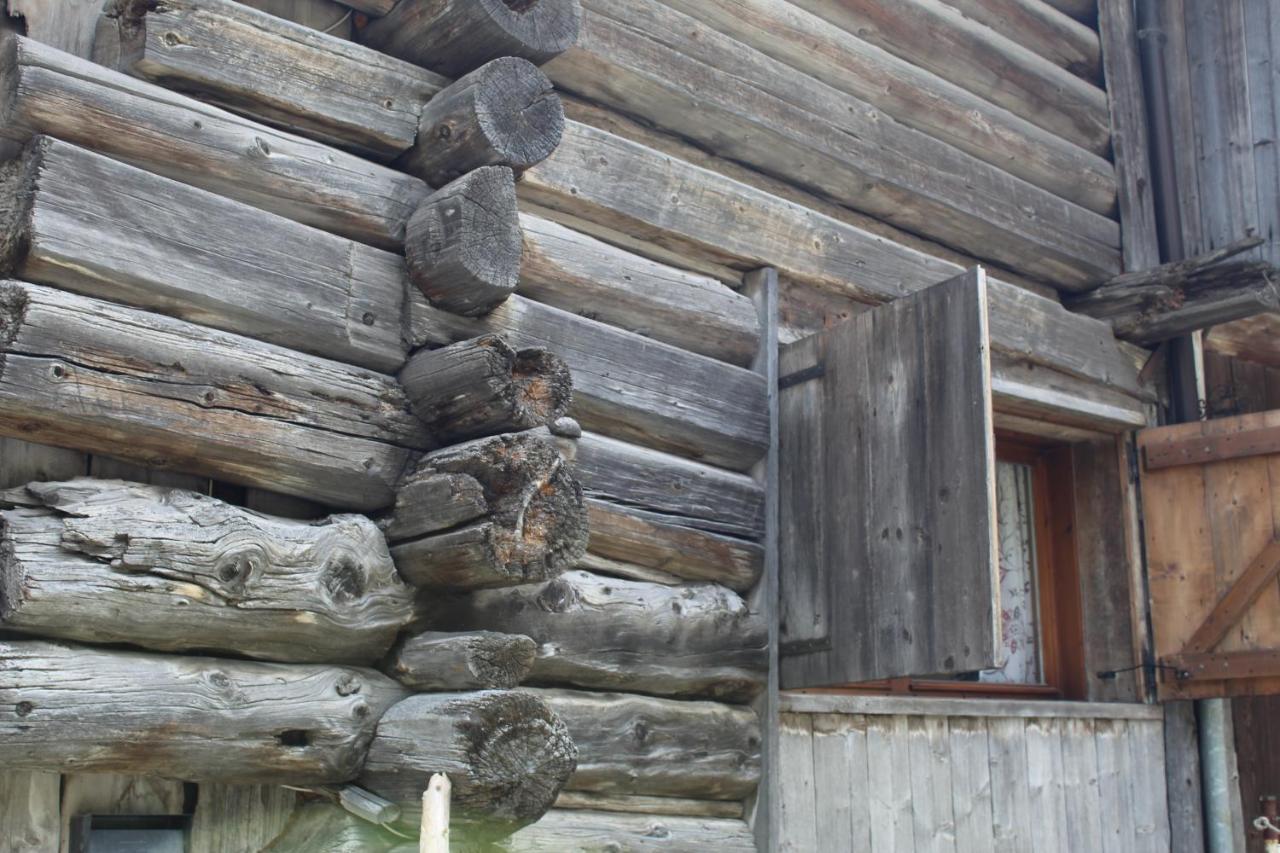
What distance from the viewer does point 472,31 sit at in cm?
409

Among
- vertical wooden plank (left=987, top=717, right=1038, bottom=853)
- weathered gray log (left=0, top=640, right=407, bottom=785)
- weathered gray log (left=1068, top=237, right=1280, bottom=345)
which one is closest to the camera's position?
weathered gray log (left=0, top=640, right=407, bottom=785)

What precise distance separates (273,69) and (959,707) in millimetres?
3305

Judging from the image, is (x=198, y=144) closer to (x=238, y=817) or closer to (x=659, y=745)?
(x=238, y=817)

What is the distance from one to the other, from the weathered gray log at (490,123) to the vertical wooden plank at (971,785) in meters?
Answer: 2.72

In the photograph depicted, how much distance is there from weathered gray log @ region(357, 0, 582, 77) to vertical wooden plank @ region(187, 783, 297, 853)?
209cm

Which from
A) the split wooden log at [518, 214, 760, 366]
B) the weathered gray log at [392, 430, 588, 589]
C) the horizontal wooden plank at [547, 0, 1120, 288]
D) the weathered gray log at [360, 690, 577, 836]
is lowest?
the weathered gray log at [360, 690, 577, 836]

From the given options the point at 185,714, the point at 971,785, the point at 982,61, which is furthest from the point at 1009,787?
the point at 185,714

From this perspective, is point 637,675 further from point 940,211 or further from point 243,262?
point 940,211

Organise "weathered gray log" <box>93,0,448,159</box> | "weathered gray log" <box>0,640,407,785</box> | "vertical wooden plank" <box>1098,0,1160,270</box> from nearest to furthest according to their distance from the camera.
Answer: "weathered gray log" <box>0,640,407,785</box> < "weathered gray log" <box>93,0,448,159</box> < "vertical wooden plank" <box>1098,0,1160,270</box>

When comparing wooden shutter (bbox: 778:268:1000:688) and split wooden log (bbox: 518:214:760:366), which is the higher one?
split wooden log (bbox: 518:214:760:366)

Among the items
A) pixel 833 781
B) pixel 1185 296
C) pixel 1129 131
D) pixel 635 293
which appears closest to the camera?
pixel 635 293

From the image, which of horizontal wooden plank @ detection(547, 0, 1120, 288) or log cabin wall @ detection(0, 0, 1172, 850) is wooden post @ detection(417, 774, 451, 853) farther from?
horizontal wooden plank @ detection(547, 0, 1120, 288)

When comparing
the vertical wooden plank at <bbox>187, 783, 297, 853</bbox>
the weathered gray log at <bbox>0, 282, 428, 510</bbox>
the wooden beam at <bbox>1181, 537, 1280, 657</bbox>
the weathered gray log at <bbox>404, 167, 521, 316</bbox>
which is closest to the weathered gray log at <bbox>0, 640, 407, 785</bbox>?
the vertical wooden plank at <bbox>187, 783, 297, 853</bbox>

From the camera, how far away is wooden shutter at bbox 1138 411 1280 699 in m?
5.98
